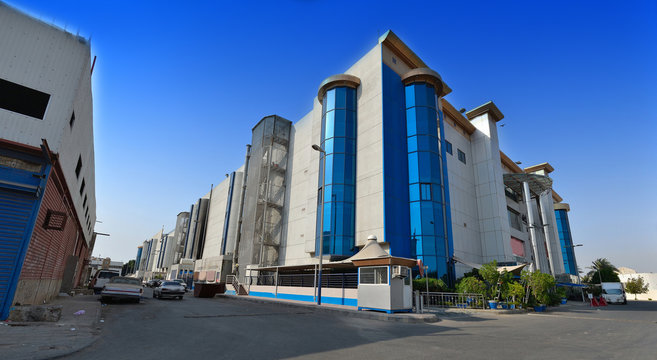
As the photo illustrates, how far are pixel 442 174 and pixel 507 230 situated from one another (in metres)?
12.6

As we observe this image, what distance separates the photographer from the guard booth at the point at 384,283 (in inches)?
586

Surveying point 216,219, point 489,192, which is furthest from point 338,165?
point 216,219

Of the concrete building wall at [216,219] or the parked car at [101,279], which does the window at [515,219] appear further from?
the concrete building wall at [216,219]

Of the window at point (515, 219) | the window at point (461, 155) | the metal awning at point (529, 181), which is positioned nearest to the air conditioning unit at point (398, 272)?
the window at point (461, 155)

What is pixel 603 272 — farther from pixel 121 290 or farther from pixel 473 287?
pixel 121 290

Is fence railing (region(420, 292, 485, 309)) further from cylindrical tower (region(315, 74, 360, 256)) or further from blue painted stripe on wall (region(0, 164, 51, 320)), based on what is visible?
blue painted stripe on wall (region(0, 164, 51, 320))

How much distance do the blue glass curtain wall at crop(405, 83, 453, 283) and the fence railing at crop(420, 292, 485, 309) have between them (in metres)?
3.57

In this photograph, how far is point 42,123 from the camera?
9859 mm

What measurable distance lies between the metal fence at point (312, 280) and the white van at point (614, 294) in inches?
1447

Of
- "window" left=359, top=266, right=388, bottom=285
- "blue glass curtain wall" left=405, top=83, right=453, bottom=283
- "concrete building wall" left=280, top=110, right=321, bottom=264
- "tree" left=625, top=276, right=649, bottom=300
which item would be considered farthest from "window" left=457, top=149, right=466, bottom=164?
"tree" left=625, top=276, right=649, bottom=300

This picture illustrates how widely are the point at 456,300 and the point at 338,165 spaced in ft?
50.0

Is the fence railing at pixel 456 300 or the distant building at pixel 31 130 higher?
the distant building at pixel 31 130

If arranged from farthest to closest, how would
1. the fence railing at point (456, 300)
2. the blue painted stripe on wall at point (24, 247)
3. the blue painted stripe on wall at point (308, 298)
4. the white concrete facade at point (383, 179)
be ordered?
the white concrete facade at point (383, 179) → the fence railing at point (456, 300) → the blue painted stripe on wall at point (308, 298) → the blue painted stripe on wall at point (24, 247)

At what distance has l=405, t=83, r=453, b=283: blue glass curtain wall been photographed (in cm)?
2648
